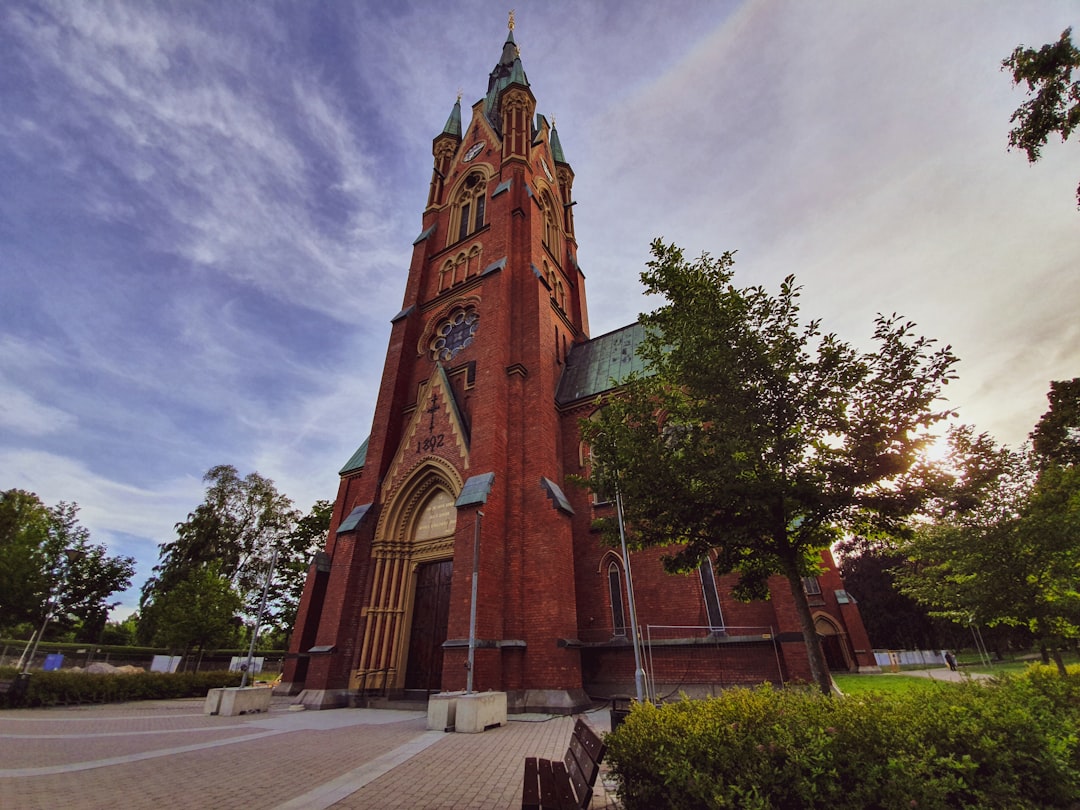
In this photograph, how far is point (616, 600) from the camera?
49.5ft

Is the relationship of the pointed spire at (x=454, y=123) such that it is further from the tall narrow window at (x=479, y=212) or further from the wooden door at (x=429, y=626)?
the wooden door at (x=429, y=626)

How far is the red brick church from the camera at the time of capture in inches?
501

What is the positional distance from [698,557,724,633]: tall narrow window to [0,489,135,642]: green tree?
3287 centimetres

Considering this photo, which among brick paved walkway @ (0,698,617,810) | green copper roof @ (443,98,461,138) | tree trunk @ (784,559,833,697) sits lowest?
brick paved walkway @ (0,698,617,810)

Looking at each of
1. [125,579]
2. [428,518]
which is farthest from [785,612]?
[125,579]

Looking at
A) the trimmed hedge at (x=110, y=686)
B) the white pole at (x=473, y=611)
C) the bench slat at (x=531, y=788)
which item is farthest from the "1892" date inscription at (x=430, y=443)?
the trimmed hedge at (x=110, y=686)

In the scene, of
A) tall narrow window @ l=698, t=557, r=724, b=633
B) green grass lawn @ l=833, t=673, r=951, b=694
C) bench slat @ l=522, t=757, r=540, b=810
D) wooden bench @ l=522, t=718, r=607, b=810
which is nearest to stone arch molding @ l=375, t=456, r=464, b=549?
tall narrow window @ l=698, t=557, r=724, b=633

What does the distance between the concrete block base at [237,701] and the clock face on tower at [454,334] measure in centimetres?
1325

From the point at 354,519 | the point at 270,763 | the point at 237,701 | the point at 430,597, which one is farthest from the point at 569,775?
the point at 354,519

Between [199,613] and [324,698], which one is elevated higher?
[199,613]

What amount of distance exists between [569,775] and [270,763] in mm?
5211

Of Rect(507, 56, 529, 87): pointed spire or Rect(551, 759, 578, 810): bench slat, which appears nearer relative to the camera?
Rect(551, 759, 578, 810): bench slat

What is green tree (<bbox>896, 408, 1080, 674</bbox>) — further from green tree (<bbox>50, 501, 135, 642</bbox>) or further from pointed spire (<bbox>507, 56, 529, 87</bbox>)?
green tree (<bbox>50, 501, 135, 642</bbox>)

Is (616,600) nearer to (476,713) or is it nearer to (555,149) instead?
(476,713)
